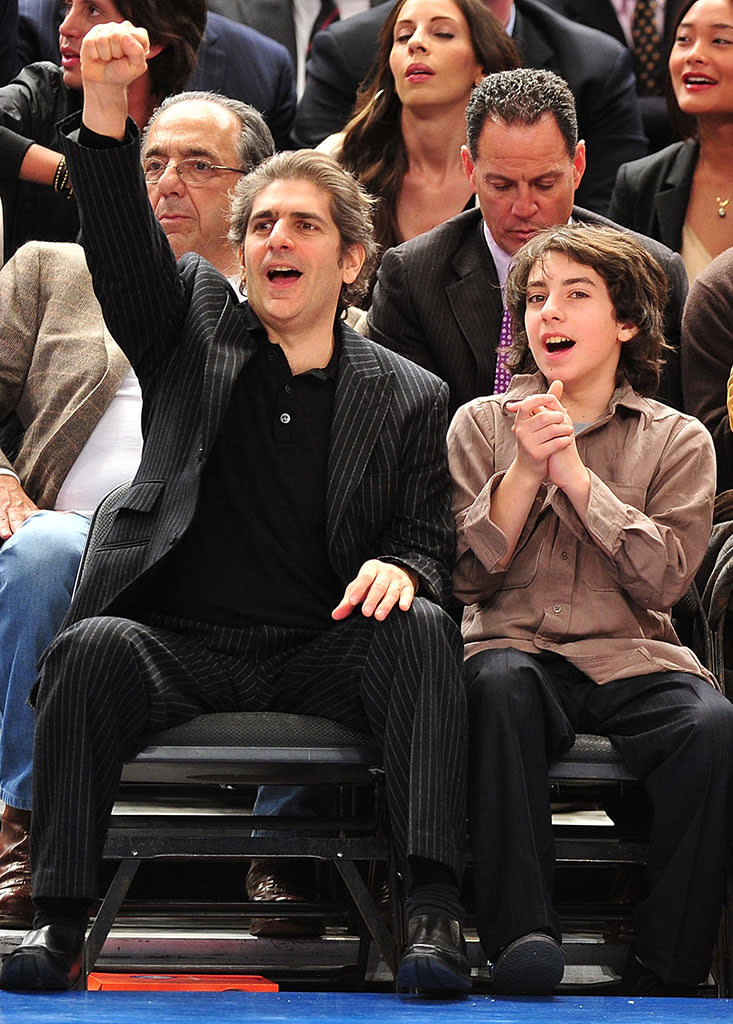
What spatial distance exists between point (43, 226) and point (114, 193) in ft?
4.99

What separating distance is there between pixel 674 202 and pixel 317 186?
1.44 meters

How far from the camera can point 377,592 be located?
233 cm

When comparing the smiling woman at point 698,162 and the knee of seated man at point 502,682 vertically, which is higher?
the smiling woman at point 698,162

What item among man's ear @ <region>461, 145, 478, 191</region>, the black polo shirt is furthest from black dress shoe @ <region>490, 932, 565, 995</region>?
man's ear @ <region>461, 145, 478, 191</region>

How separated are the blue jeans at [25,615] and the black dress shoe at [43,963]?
1.48ft

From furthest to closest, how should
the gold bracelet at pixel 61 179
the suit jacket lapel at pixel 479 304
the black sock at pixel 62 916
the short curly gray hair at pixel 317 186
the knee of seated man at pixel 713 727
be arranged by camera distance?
the gold bracelet at pixel 61 179 → the suit jacket lapel at pixel 479 304 → the short curly gray hair at pixel 317 186 → the knee of seated man at pixel 713 727 → the black sock at pixel 62 916

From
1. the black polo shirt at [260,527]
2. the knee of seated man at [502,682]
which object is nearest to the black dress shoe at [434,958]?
the knee of seated man at [502,682]

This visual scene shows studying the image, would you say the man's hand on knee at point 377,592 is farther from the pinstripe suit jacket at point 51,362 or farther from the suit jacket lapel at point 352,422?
the pinstripe suit jacket at point 51,362

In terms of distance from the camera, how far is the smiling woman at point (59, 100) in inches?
148

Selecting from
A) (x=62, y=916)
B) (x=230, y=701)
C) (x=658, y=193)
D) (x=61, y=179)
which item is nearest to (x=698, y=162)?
(x=658, y=193)

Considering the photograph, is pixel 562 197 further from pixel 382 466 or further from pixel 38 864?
pixel 38 864

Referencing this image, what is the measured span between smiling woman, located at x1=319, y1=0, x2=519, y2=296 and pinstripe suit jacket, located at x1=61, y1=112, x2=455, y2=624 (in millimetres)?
1190

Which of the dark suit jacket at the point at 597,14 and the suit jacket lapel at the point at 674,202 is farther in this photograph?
the dark suit jacket at the point at 597,14

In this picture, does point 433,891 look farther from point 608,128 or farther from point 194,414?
point 608,128
